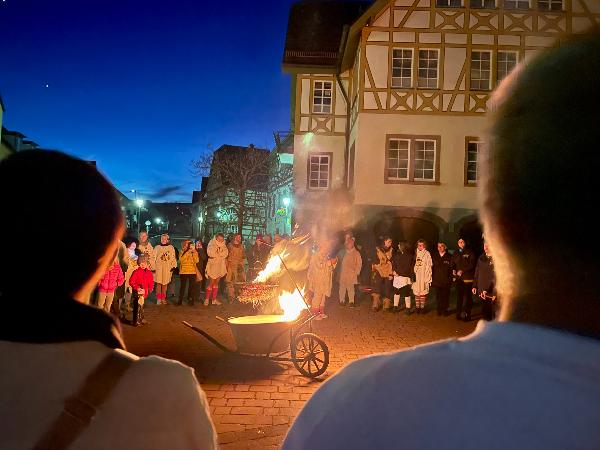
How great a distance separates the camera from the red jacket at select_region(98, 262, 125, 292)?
9.72 m

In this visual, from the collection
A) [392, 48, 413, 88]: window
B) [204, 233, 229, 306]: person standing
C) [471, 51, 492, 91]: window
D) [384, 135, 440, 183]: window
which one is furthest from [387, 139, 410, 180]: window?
[204, 233, 229, 306]: person standing

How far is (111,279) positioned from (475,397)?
9915 millimetres

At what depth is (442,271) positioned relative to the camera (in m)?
12.9

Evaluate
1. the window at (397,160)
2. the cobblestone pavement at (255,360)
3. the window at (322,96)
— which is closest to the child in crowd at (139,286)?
the cobblestone pavement at (255,360)

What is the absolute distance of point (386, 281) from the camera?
1370 centimetres

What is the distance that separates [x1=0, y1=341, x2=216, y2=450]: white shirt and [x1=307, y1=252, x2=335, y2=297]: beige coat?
1135 cm

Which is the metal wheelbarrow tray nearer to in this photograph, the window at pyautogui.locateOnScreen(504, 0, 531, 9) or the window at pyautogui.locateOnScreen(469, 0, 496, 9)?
the window at pyautogui.locateOnScreen(469, 0, 496, 9)

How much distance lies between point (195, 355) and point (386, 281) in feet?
23.0

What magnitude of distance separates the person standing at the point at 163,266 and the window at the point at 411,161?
9274 millimetres

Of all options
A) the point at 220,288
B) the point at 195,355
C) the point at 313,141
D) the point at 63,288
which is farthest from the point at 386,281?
the point at 63,288

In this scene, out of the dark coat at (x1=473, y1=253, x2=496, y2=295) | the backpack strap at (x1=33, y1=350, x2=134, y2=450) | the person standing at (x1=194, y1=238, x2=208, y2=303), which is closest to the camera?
the backpack strap at (x1=33, y1=350, x2=134, y2=450)

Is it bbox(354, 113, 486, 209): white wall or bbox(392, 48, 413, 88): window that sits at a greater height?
bbox(392, 48, 413, 88): window

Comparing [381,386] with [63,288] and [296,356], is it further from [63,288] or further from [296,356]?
[296,356]

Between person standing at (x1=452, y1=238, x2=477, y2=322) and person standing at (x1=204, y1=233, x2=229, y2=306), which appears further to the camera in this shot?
person standing at (x1=204, y1=233, x2=229, y2=306)
